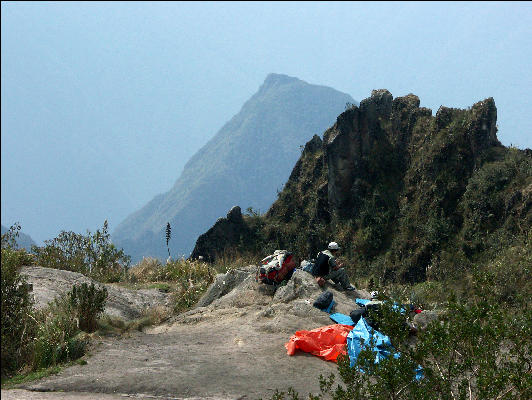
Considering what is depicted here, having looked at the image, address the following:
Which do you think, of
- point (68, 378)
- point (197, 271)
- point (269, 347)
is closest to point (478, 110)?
point (197, 271)

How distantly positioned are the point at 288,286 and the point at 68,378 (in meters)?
5.59

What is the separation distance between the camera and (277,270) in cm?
1237

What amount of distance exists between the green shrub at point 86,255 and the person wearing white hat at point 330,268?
892cm

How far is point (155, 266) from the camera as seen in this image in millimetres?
19766

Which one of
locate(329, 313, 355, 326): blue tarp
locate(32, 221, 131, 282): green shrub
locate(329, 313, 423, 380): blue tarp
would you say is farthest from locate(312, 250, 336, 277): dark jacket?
locate(32, 221, 131, 282): green shrub

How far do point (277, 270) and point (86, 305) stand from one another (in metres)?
4.68

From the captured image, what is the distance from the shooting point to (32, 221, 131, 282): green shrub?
17.6 metres

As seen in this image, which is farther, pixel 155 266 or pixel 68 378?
pixel 155 266

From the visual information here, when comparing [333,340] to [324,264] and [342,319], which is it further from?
[324,264]

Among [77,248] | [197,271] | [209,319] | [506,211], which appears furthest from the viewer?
[506,211]

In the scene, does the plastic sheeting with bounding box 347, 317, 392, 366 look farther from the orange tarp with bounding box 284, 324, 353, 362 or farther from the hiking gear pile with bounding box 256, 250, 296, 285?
the hiking gear pile with bounding box 256, 250, 296, 285

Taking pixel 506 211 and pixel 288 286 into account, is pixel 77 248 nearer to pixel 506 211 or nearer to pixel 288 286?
pixel 288 286

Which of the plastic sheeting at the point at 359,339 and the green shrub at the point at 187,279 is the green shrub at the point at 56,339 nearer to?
the green shrub at the point at 187,279

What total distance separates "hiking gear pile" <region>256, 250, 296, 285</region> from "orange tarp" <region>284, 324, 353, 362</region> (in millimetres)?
3442
